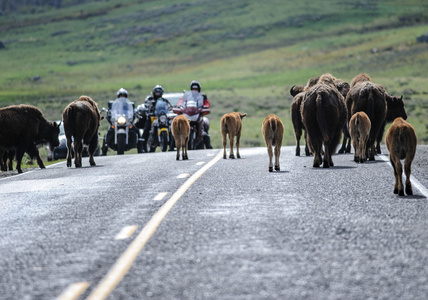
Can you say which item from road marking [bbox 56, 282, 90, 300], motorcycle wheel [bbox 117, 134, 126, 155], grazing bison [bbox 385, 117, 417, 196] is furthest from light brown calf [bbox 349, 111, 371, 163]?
road marking [bbox 56, 282, 90, 300]

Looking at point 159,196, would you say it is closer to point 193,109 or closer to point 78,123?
point 78,123

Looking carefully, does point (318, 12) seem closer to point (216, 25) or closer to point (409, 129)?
point (216, 25)

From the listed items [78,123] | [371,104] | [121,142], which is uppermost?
[371,104]

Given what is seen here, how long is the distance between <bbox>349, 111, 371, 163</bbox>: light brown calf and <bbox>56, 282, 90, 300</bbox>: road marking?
35.3 feet

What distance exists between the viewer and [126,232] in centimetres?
866

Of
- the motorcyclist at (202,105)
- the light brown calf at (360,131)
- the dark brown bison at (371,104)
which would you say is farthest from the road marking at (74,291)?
the motorcyclist at (202,105)

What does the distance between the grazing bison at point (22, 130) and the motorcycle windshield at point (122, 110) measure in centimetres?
442

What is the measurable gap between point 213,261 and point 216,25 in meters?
144

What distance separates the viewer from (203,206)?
10500mm

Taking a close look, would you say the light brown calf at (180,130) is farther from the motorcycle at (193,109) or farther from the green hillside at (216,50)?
the green hillside at (216,50)

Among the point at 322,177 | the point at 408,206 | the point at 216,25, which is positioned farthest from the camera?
the point at 216,25

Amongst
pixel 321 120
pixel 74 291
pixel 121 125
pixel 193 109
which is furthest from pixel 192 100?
pixel 74 291

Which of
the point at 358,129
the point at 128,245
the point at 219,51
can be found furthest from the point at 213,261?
the point at 219,51

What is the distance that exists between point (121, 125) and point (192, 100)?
2109mm
